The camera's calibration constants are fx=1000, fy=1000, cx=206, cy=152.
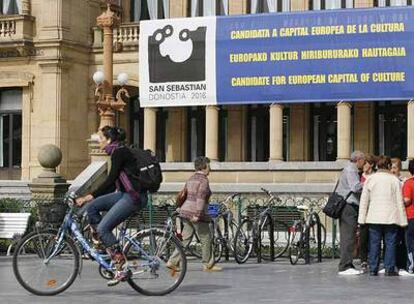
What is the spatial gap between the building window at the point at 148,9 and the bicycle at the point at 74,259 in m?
28.0

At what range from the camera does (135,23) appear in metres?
37.5

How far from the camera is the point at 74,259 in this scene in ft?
37.2

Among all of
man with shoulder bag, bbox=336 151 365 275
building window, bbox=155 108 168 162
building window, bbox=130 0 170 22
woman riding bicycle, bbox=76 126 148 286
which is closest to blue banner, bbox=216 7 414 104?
building window, bbox=155 108 168 162

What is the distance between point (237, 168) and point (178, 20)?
283 inches

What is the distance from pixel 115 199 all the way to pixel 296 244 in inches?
234

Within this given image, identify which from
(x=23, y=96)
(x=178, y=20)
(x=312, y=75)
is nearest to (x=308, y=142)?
(x=312, y=75)

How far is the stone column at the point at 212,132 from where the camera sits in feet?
114

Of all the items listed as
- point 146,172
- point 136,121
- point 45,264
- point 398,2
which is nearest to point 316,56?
point 398,2

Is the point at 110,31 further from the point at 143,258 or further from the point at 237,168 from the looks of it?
the point at 143,258

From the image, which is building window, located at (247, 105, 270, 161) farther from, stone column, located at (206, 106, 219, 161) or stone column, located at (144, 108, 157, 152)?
stone column, located at (144, 108, 157, 152)

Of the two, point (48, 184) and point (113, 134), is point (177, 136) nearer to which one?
point (48, 184)

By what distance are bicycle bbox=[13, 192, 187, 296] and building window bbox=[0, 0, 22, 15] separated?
Answer: 28021mm

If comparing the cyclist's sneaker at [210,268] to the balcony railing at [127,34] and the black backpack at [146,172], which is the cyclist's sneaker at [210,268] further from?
the balcony railing at [127,34]

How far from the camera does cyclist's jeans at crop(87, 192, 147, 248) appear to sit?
37.1 feet
